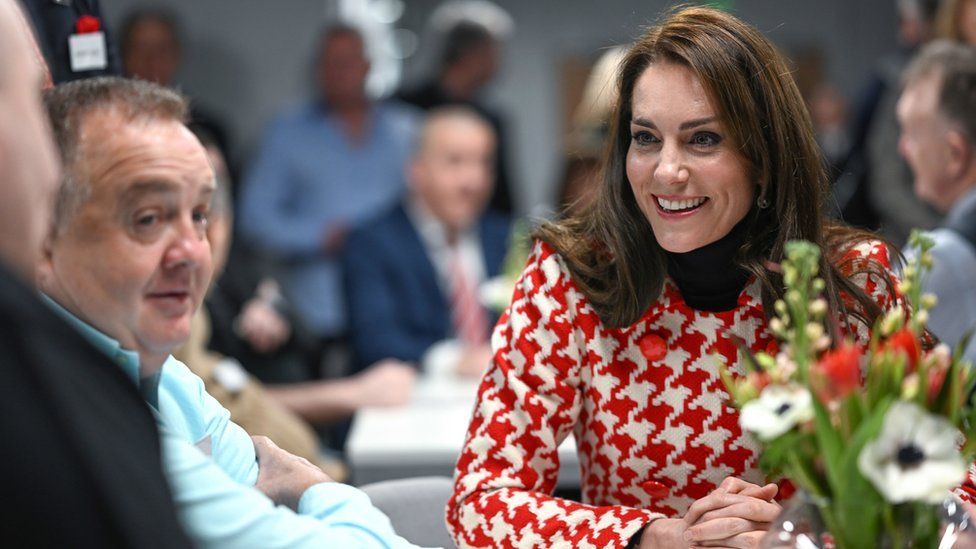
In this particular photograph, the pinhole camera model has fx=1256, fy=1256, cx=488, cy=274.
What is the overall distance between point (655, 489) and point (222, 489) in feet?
2.81

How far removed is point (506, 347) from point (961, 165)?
5.40 feet

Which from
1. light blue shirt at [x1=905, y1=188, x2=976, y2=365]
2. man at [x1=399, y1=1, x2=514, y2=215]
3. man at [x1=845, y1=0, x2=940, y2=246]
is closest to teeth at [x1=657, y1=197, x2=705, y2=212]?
light blue shirt at [x1=905, y1=188, x2=976, y2=365]

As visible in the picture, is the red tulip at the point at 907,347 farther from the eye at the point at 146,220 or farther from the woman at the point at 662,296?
the eye at the point at 146,220

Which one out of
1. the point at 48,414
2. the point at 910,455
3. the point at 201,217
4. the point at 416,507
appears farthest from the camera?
the point at 416,507

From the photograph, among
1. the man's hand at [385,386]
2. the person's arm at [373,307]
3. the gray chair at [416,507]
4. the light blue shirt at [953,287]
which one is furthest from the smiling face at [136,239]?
the person's arm at [373,307]

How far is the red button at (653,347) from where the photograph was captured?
1.99 meters

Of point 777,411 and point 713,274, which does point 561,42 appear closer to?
point 713,274

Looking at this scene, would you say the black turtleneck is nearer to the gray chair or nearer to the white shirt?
the gray chair

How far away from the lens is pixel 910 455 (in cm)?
126

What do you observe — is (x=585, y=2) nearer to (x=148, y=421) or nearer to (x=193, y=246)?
(x=193, y=246)

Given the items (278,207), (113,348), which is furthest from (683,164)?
(278,207)

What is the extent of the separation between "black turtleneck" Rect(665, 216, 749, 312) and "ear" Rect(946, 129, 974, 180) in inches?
53.2

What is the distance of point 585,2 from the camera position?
428 inches

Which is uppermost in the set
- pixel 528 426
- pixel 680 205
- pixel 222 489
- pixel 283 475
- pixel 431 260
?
pixel 680 205
